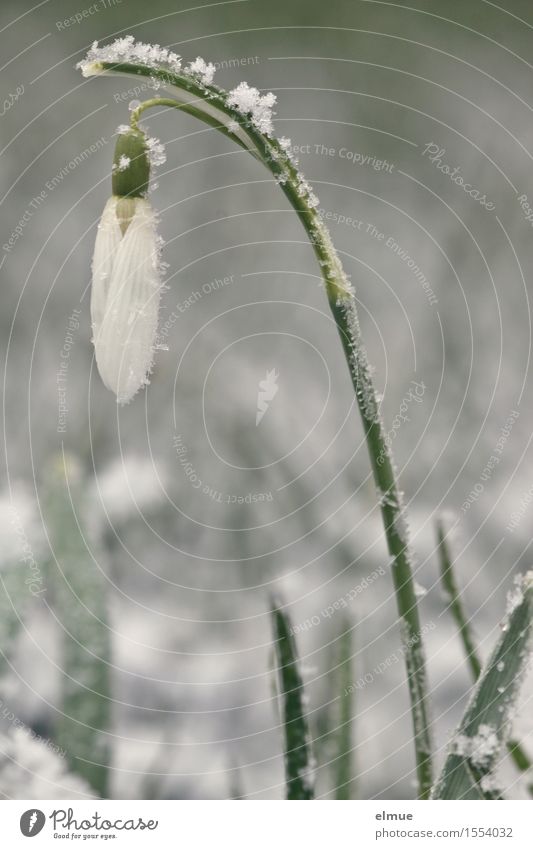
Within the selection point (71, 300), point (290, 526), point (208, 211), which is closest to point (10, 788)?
point (290, 526)

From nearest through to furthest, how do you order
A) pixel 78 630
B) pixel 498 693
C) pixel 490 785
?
pixel 498 693 → pixel 490 785 → pixel 78 630

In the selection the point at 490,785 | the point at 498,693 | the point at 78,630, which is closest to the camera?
the point at 498,693

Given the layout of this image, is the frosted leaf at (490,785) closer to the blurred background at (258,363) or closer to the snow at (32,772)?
the blurred background at (258,363)

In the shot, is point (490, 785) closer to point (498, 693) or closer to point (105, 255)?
point (498, 693)

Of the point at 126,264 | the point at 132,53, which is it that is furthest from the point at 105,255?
the point at 132,53
